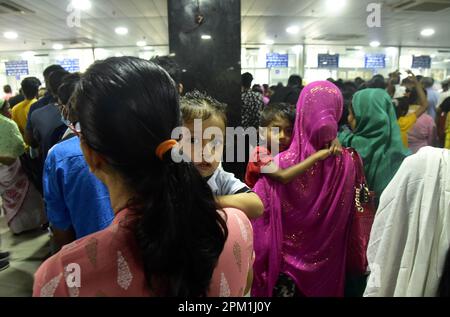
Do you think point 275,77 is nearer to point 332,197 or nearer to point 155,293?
point 332,197

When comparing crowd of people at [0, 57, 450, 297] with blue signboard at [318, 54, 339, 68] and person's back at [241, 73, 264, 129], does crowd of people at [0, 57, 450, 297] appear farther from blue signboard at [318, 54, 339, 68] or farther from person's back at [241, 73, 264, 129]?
blue signboard at [318, 54, 339, 68]

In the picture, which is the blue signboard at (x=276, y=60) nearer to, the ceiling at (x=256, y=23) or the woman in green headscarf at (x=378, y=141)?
the ceiling at (x=256, y=23)

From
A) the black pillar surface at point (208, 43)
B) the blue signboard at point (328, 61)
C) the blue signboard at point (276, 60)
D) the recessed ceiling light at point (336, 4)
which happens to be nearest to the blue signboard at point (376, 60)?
the blue signboard at point (328, 61)

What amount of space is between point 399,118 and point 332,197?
2.13 meters

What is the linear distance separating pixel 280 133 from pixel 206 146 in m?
0.79

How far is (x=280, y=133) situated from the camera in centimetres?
185

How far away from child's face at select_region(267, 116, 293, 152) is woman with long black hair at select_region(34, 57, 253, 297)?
1213mm

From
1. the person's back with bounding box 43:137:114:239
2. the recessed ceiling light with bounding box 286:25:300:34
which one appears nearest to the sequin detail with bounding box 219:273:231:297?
the person's back with bounding box 43:137:114:239

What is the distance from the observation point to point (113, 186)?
0.68 m

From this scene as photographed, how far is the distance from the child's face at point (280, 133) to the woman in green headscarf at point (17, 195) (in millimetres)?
2572

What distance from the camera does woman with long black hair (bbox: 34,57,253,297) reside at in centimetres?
59

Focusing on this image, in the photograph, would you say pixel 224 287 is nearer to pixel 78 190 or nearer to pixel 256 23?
pixel 78 190

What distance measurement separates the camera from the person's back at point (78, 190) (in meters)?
1.22

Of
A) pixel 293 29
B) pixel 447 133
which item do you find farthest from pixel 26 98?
pixel 293 29
